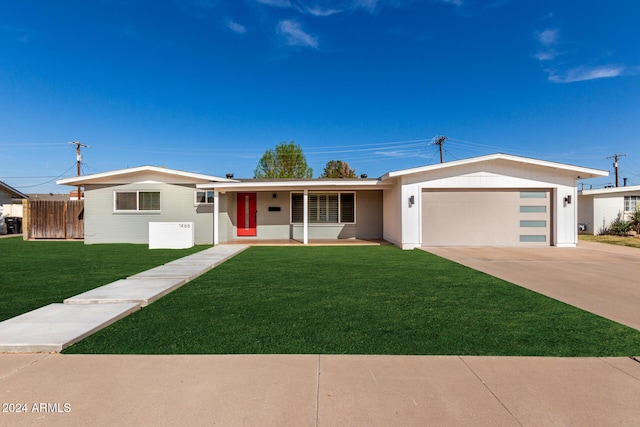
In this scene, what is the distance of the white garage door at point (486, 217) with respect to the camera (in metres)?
11.4

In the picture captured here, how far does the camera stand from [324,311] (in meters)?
4.05

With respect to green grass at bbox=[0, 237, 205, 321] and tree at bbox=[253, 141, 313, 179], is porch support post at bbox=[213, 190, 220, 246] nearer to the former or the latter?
green grass at bbox=[0, 237, 205, 321]

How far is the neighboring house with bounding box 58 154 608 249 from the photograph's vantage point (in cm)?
1117

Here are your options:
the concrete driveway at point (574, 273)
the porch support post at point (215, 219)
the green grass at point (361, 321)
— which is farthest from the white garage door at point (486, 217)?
the porch support post at point (215, 219)

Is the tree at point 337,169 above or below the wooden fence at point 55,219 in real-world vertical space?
above

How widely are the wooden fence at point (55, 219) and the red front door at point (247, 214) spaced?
7524 millimetres

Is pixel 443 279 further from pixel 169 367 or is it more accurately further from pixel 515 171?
pixel 515 171

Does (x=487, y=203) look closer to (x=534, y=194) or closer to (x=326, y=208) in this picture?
(x=534, y=194)

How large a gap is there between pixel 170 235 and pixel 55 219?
755 centimetres

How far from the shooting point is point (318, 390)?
2277 millimetres

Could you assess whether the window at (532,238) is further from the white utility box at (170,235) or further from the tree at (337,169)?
the tree at (337,169)

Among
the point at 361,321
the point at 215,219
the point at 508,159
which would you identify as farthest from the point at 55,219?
the point at 508,159

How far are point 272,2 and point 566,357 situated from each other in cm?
1409

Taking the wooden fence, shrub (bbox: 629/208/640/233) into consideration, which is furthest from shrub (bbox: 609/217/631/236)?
the wooden fence
